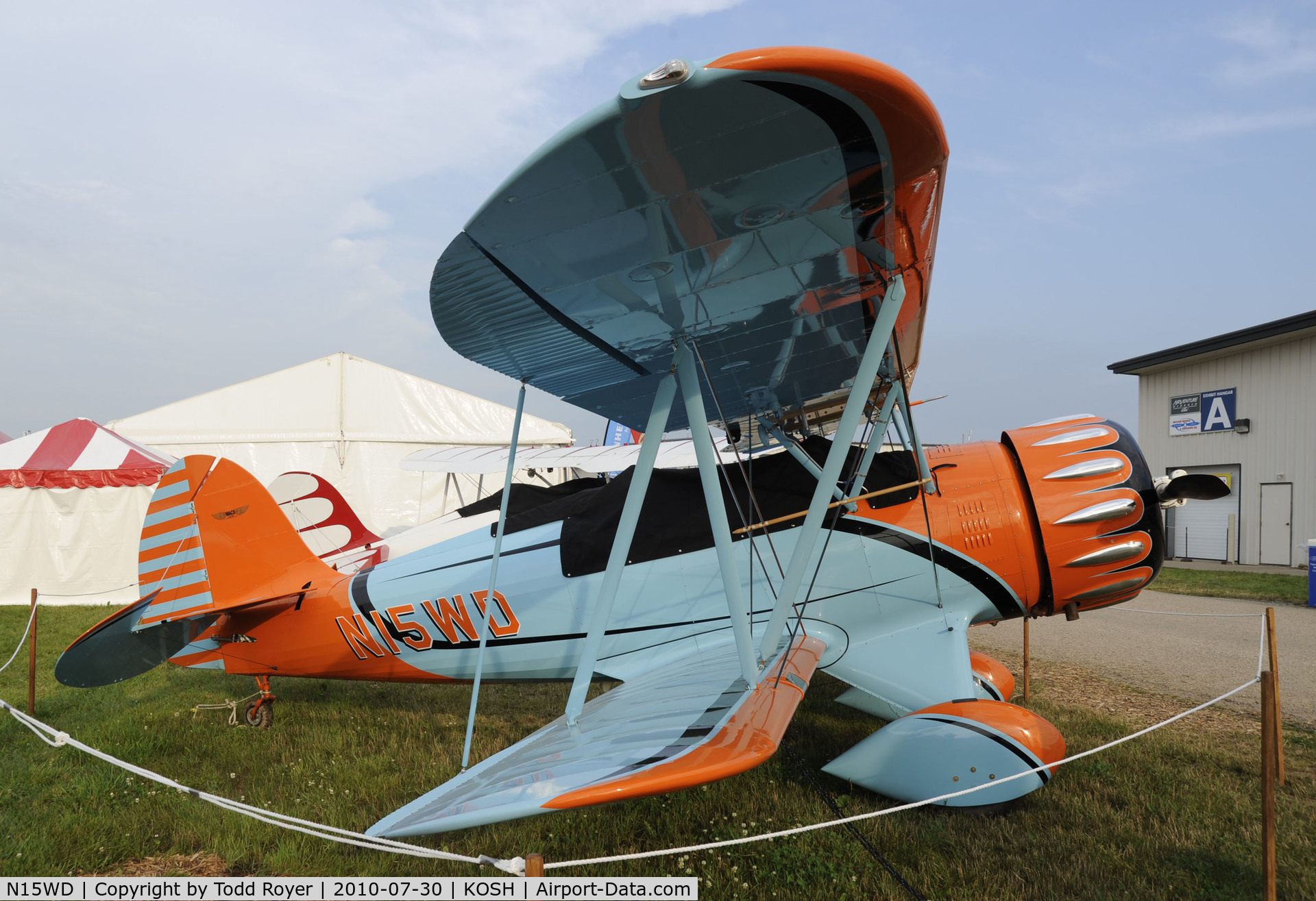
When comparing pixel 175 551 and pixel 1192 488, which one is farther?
pixel 175 551

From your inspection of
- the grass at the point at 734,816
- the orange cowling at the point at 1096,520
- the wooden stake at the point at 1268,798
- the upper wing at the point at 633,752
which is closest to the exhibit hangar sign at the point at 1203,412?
the grass at the point at 734,816

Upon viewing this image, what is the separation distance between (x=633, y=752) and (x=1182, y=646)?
7.92 m

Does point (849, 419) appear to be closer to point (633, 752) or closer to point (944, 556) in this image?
point (633, 752)

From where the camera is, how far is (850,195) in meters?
2.21

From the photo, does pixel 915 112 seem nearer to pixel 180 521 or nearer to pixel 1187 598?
pixel 180 521

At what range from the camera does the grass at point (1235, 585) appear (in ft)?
36.5

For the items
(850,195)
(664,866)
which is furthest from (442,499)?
(850,195)

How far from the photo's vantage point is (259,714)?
5176 millimetres

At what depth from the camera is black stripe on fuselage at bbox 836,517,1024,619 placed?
3.94 m

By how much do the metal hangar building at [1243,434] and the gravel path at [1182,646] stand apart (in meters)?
6.85

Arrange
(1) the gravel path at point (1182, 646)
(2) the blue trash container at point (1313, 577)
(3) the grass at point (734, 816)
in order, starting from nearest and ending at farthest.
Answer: (3) the grass at point (734, 816) → (1) the gravel path at point (1182, 646) → (2) the blue trash container at point (1313, 577)

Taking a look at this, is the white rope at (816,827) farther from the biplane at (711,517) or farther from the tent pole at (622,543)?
the tent pole at (622,543)

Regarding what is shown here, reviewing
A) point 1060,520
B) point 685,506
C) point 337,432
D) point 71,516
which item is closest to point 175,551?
point 685,506

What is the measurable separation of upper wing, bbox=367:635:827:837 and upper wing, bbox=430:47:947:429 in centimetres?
149
